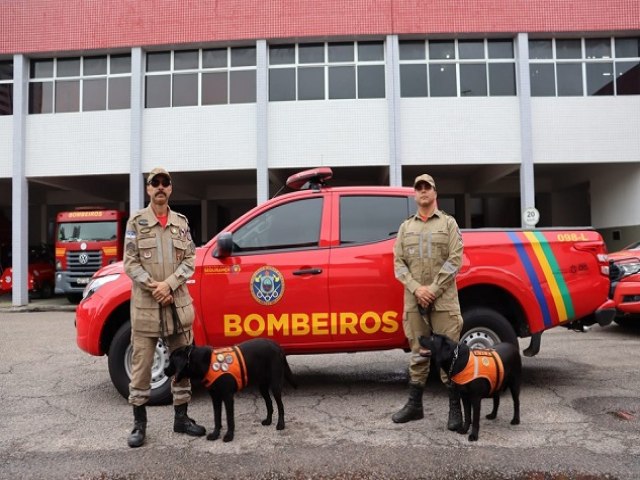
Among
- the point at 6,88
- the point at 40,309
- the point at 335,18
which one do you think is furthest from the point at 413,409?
the point at 6,88

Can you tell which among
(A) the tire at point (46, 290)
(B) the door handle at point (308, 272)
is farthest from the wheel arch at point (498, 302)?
(A) the tire at point (46, 290)

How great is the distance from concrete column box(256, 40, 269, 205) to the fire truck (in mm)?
4413

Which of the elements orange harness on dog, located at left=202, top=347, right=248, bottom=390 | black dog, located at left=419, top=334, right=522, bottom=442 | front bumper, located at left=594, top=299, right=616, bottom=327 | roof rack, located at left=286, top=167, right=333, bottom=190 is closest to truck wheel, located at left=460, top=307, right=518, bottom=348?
black dog, located at left=419, top=334, right=522, bottom=442

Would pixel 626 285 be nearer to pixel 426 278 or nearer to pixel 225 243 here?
pixel 426 278

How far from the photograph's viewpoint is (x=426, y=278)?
402 cm

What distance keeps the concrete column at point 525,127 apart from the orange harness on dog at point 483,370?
38.0 ft

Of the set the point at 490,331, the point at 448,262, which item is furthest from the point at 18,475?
the point at 490,331

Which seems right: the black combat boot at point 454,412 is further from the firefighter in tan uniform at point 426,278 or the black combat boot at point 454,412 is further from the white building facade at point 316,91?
the white building facade at point 316,91

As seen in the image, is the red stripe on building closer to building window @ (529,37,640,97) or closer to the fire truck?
building window @ (529,37,640,97)

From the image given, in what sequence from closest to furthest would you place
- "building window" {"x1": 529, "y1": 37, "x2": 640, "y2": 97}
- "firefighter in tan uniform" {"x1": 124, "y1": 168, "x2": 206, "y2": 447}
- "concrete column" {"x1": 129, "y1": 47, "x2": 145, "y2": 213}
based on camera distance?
"firefighter in tan uniform" {"x1": 124, "y1": 168, "x2": 206, "y2": 447}, "concrete column" {"x1": 129, "y1": 47, "x2": 145, "y2": 213}, "building window" {"x1": 529, "y1": 37, "x2": 640, "y2": 97}

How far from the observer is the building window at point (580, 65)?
14750mm

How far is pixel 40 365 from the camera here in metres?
6.48

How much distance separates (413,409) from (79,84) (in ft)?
51.2

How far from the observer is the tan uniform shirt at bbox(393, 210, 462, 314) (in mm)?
3928
